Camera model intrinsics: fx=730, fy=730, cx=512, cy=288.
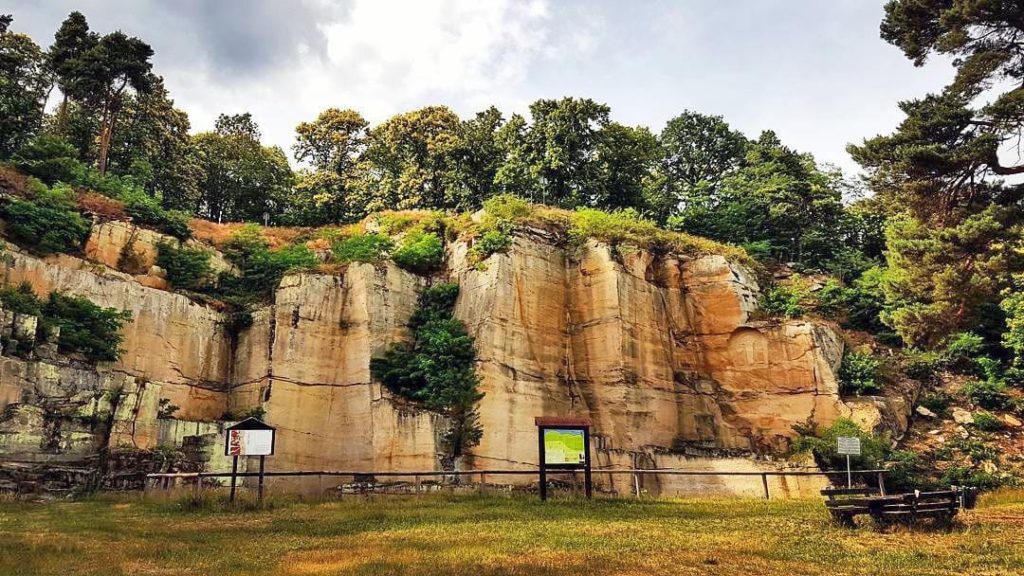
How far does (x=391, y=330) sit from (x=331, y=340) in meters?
2.57

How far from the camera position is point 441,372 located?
2869 centimetres

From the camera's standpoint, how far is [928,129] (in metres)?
19.9

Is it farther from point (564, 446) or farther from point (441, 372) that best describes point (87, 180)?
point (564, 446)

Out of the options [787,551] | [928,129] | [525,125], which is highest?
[525,125]

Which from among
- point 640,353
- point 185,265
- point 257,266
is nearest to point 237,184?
point 257,266

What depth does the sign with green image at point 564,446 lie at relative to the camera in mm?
20359

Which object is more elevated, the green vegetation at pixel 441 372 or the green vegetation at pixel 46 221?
the green vegetation at pixel 46 221

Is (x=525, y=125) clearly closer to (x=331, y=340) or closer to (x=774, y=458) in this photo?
(x=331, y=340)

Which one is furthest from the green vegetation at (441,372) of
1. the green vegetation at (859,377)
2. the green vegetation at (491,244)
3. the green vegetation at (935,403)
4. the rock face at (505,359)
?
the green vegetation at (935,403)

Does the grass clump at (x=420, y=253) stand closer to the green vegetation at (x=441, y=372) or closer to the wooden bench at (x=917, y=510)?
the green vegetation at (x=441, y=372)

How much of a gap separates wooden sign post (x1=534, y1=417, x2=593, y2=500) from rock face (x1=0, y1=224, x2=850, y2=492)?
7199 millimetres

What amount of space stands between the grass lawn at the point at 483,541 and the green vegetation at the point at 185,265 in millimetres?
14853

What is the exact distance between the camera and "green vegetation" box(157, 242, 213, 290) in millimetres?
31797

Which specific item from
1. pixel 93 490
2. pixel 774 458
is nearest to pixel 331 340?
pixel 93 490
